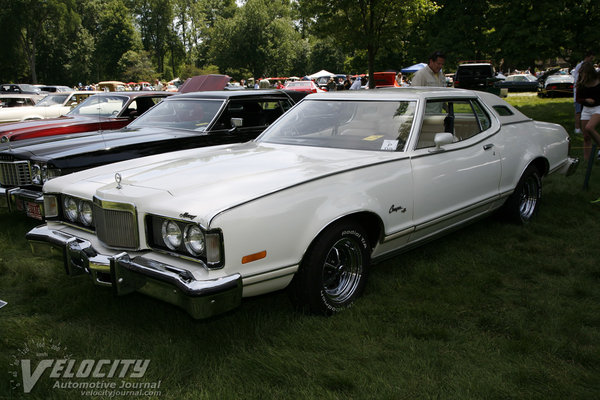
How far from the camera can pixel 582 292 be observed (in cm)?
352

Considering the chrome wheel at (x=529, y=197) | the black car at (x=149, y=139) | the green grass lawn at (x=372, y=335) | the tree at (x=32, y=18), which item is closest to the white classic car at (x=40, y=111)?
the black car at (x=149, y=139)

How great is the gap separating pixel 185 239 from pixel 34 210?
2935 mm

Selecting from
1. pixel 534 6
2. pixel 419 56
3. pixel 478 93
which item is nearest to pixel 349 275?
pixel 478 93

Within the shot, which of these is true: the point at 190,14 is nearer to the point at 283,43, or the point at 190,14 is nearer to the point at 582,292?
the point at 283,43

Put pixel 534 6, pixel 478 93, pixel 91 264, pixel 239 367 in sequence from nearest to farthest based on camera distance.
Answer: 1. pixel 239 367
2. pixel 91 264
3. pixel 478 93
4. pixel 534 6

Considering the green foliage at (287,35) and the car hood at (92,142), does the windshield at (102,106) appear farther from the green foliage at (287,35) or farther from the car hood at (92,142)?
the green foliage at (287,35)

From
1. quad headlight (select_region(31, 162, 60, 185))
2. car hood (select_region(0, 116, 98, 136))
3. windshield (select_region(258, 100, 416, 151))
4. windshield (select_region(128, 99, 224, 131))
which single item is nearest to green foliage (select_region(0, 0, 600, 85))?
windshield (select_region(128, 99, 224, 131))

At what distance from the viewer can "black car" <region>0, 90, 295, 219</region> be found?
5.04 m

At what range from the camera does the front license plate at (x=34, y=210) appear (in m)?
4.78

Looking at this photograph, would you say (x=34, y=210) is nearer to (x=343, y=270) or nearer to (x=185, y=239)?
(x=185, y=239)

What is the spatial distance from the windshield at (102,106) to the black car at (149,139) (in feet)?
4.44

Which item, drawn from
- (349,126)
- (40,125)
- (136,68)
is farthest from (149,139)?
(136,68)

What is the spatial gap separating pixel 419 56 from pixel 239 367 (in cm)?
3601

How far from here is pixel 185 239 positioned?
2.71m
